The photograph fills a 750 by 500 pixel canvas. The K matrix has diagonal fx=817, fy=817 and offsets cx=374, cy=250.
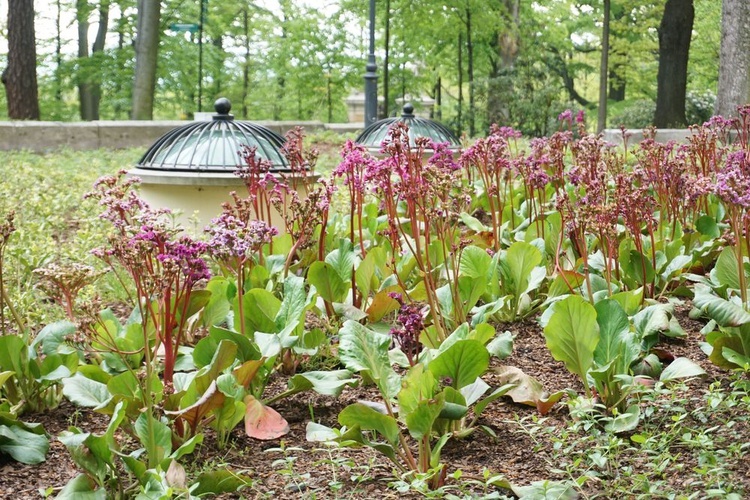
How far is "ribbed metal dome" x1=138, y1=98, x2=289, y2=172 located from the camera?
599cm

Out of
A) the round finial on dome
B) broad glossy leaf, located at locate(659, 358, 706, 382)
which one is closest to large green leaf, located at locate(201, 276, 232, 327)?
broad glossy leaf, located at locate(659, 358, 706, 382)

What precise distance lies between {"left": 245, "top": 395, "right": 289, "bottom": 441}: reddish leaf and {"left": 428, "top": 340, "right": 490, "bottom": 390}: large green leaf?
0.59 meters

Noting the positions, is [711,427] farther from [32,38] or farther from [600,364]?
[32,38]

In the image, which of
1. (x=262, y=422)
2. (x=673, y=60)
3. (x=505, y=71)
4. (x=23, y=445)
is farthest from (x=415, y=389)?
(x=505, y=71)

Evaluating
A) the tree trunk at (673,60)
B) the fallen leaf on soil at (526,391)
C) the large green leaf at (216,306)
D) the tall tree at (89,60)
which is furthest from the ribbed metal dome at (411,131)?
→ the tall tree at (89,60)

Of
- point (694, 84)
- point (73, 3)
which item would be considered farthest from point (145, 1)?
point (694, 84)

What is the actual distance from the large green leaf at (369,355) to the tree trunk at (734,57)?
29.9 ft

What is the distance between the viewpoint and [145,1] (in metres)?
18.0

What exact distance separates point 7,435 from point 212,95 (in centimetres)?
2570

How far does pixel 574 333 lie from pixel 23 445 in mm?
2022

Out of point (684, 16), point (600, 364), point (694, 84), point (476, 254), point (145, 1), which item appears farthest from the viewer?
point (694, 84)

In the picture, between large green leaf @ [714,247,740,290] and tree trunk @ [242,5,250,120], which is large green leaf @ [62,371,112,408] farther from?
tree trunk @ [242,5,250,120]

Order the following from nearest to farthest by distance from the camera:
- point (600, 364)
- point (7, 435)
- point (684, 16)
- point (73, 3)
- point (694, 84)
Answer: point (7, 435) < point (600, 364) < point (684, 16) < point (73, 3) < point (694, 84)

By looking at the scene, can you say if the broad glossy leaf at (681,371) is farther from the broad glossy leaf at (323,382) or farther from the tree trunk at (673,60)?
the tree trunk at (673,60)
